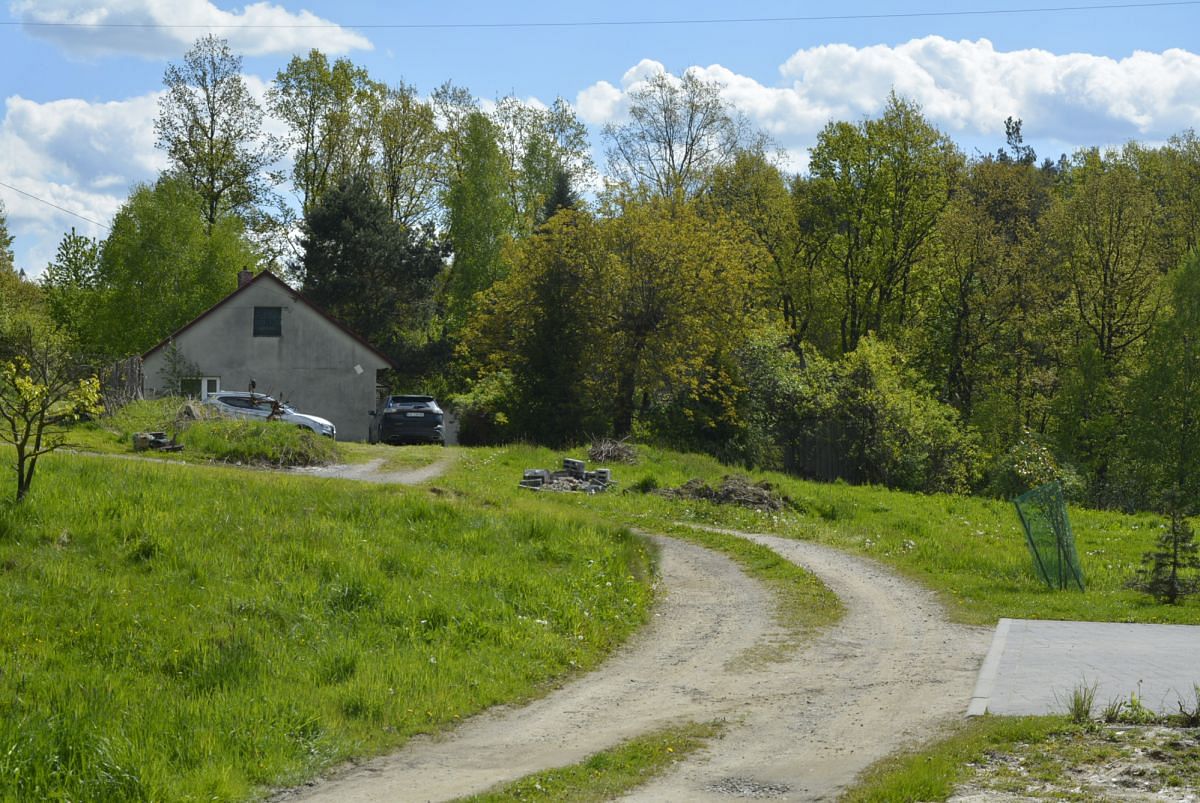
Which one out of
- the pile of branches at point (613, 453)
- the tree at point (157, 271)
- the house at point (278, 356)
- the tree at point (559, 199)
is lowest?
the pile of branches at point (613, 453)

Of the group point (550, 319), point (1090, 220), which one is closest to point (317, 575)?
point (550, 319)

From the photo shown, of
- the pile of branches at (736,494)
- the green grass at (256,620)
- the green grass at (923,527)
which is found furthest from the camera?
the pile of branches at (736,494)

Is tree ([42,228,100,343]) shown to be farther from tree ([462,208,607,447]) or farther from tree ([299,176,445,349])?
tree ([462,208,607,447])

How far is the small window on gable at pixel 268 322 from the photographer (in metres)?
45.4

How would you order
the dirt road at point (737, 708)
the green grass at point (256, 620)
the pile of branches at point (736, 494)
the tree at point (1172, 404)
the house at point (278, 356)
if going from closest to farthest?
the dirt road at point (737, 708) < the green grass at point (256, 620) < the pile of branches at point (736, 494) < the tree at point (1172, 404) < the house at point (278, 356)

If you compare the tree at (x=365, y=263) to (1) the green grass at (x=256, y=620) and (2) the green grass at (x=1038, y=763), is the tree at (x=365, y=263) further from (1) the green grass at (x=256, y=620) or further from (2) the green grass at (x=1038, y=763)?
(2) the green grass at (x=1038, y=763)

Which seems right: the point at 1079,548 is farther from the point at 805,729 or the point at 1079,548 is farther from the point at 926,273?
the point at 926,273

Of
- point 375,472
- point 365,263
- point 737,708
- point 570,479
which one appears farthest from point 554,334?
point 737,708

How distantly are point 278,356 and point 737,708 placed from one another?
1479 inches

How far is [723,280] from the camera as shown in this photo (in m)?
38.2

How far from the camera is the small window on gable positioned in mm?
45375

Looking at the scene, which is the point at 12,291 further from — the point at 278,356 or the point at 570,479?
the point at 570,479

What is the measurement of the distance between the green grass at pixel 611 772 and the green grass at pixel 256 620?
1743mm

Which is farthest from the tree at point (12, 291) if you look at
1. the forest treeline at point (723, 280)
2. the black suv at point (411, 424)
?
the black suv at point (411, 424)
